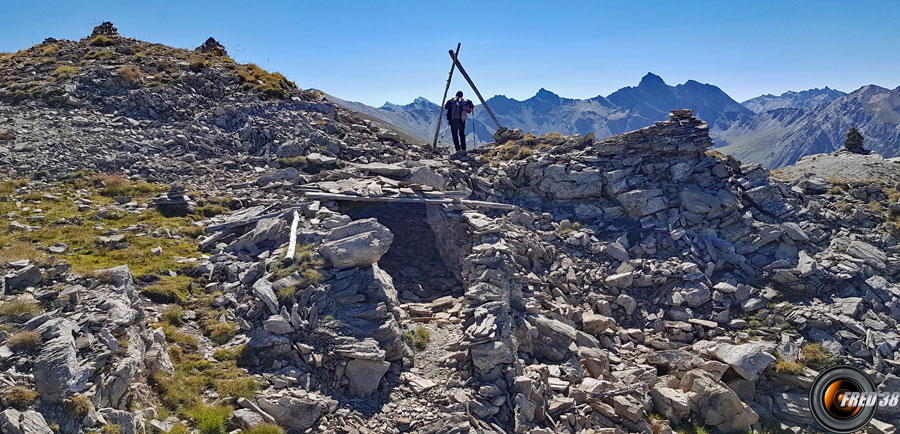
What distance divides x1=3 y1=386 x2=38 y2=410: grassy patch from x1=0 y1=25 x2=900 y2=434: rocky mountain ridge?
30 millimetres

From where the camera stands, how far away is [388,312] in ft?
38.8

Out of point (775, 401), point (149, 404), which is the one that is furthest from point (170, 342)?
point (775, 401)

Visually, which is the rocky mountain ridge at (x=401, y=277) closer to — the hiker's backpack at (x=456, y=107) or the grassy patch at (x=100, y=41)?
the hiker's backpack at (x=456, y=107)

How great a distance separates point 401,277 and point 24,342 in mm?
11232

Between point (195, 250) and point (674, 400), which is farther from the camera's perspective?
point (195, 250)

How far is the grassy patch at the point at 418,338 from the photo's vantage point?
38.4 feet

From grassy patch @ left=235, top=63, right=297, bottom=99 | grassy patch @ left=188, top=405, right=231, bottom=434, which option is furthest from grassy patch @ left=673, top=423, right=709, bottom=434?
grassy patch @ left=235, top=63, right=297, bottom=99

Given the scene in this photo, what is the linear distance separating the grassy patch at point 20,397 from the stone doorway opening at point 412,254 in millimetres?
9874

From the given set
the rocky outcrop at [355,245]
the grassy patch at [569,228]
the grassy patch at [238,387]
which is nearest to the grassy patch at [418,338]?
the rocky outcrop at [355,245]

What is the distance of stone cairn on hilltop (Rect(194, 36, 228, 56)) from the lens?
3547 centimetres

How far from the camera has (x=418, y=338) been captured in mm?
11945

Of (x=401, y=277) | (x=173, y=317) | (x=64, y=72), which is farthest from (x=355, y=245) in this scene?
(x=64, y=72)

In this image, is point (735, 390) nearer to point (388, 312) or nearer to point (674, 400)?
point (674, 400)

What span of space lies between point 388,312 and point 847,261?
17414 millimetres
